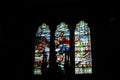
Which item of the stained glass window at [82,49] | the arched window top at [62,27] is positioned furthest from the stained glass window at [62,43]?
the stained glass window at [82,49]

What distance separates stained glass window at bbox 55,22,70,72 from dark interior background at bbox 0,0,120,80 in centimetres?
16

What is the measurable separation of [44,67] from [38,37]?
158 centimetres

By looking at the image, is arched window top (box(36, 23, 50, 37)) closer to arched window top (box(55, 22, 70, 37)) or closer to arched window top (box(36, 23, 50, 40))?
arched window top (box(36, 23, 50, 40))

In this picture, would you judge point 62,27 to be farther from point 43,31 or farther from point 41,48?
point 41,48

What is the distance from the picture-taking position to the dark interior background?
33.8 ft

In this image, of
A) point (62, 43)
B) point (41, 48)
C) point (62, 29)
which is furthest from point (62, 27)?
point (41, 48)

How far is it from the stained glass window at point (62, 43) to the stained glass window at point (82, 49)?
12.6 inches

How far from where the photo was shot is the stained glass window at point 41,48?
35.6 ft

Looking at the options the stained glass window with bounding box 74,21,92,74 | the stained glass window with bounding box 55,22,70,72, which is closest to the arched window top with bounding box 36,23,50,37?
the stained glass window with bounding box 55,22,70,72

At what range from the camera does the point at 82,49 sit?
1100cm

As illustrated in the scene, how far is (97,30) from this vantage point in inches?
429

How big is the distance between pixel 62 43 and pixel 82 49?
29.4 inches

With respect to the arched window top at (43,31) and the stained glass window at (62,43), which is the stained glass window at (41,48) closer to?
the arched window top at (43,31)

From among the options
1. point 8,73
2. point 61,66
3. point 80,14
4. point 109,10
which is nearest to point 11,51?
point 8,73
